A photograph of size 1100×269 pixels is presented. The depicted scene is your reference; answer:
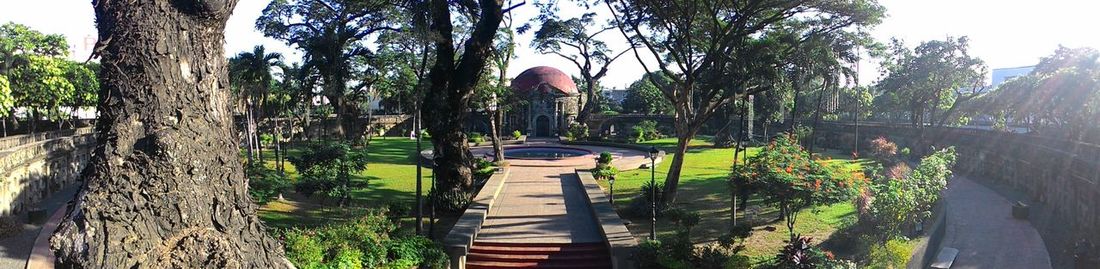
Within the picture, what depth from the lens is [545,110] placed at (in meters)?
57.1

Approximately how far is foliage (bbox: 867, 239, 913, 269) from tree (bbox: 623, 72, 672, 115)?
5106 centimetres

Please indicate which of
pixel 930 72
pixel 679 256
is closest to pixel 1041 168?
pixel 930 72

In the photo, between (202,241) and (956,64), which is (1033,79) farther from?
(202,241)

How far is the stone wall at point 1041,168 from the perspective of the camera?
701 inches

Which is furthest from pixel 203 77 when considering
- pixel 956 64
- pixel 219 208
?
pixel 956 64

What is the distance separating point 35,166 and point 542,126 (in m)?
41.3

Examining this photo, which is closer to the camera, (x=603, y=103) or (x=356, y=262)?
(x=356, y=262)

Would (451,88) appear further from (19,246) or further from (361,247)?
(19,246)

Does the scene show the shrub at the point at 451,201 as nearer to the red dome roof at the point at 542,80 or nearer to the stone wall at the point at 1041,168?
the stone wall at the point at 1041,168

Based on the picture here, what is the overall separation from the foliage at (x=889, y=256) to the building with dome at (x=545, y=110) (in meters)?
45.0

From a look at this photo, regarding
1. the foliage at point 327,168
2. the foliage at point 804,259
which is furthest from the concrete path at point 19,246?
the foliage at point 804,259

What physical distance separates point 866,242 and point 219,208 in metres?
12.5

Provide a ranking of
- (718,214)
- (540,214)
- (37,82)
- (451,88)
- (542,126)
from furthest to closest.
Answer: (542,126), (37,82), (451,88), (718,214), (540,214)

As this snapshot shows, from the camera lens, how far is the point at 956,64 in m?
34.6
